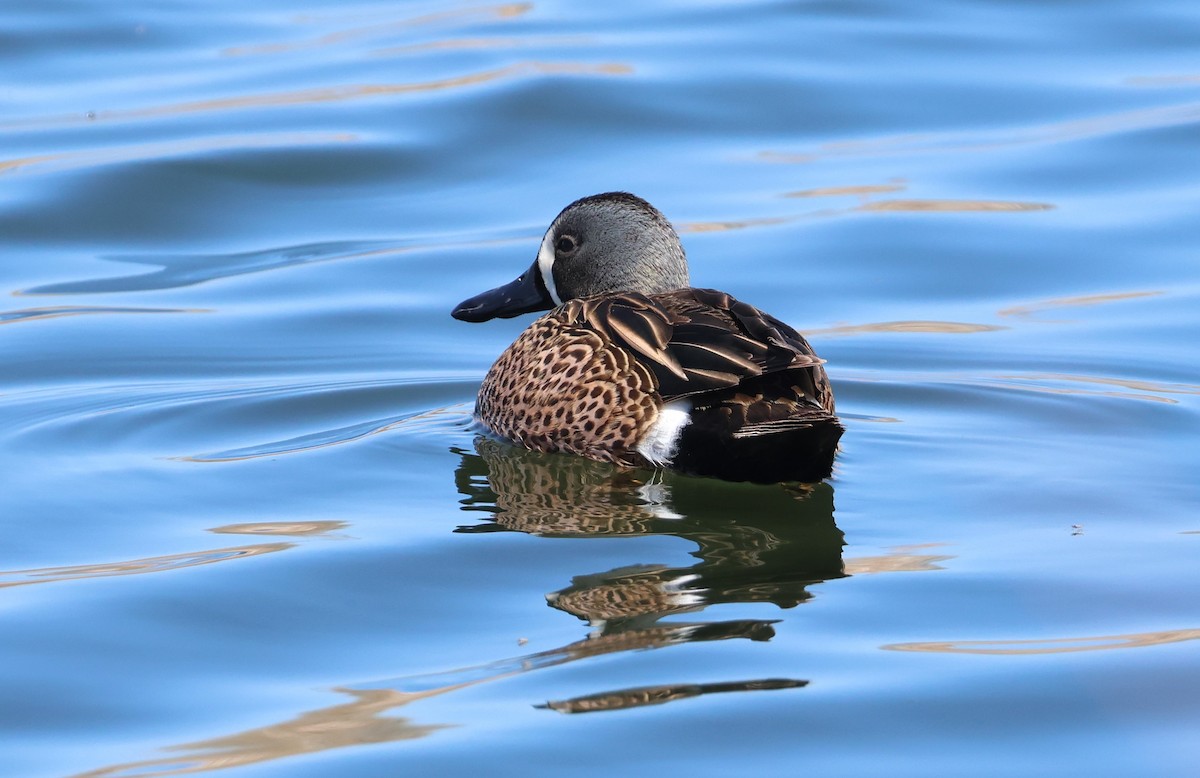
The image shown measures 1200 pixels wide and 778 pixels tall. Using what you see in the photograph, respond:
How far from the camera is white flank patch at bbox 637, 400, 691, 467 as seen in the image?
20.3 feet

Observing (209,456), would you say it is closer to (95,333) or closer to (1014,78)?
(95,333)

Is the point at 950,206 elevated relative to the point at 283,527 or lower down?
elevated

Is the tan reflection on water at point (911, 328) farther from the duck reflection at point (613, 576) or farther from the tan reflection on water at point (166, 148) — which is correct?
the tan reflection on water at point (166, 148)

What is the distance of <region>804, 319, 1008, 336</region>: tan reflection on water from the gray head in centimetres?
137

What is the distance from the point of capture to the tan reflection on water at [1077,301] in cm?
889

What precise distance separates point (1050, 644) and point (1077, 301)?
14.8 feet

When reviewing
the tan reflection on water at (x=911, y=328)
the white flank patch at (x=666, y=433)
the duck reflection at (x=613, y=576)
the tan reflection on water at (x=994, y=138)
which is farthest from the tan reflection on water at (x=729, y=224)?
→ the white flank patch at (x=666, y=433)

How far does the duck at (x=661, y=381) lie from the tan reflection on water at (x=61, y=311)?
101 inches

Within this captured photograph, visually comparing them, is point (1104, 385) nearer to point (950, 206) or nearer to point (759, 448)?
point (759, 448)

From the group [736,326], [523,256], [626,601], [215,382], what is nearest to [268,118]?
[523,256]

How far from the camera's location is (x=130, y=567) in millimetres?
5473

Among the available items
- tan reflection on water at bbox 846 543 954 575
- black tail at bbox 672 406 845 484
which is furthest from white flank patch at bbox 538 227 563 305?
tan reflection on water at bbox 846 543 954 575

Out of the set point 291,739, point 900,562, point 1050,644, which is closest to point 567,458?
point 900,562

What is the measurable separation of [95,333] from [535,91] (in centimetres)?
470
